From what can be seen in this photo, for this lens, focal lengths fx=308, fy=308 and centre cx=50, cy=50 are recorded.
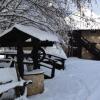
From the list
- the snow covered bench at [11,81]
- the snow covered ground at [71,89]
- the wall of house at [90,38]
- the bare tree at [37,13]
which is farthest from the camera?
the wall of house at [90,38]

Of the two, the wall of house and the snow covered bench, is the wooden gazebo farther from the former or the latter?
the wall of house

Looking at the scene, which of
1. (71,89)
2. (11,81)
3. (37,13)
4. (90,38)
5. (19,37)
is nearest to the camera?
(11,81)

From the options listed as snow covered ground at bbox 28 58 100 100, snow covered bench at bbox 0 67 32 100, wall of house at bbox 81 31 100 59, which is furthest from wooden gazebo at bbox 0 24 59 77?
wall of house at bbox 81 31 100 59

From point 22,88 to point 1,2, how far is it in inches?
136

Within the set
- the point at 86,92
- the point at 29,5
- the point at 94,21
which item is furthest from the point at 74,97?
the point at 29,5

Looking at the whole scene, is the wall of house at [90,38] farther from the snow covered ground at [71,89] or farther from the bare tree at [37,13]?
the bare tree at [37,13]

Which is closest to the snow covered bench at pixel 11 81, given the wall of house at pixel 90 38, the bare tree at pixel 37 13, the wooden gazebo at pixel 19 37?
the wooden gazebo at pixel 19 37

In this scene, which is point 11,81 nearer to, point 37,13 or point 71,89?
point 71,89

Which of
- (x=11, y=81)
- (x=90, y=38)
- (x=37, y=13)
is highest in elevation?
(x=37, y=13)

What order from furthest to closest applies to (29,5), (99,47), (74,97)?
(99,47) < (29,5) < (74,97)

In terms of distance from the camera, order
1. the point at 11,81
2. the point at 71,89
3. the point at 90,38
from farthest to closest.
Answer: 1. the point at 90,38
2. the point at 71,89
3. the point at 11,81

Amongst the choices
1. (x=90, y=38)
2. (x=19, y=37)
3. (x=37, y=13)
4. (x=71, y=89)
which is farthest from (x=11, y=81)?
Answer: (x=90, y=38)

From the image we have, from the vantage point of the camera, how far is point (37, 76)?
33.5 feet

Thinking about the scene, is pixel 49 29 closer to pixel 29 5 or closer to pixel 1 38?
pixel 29 5
